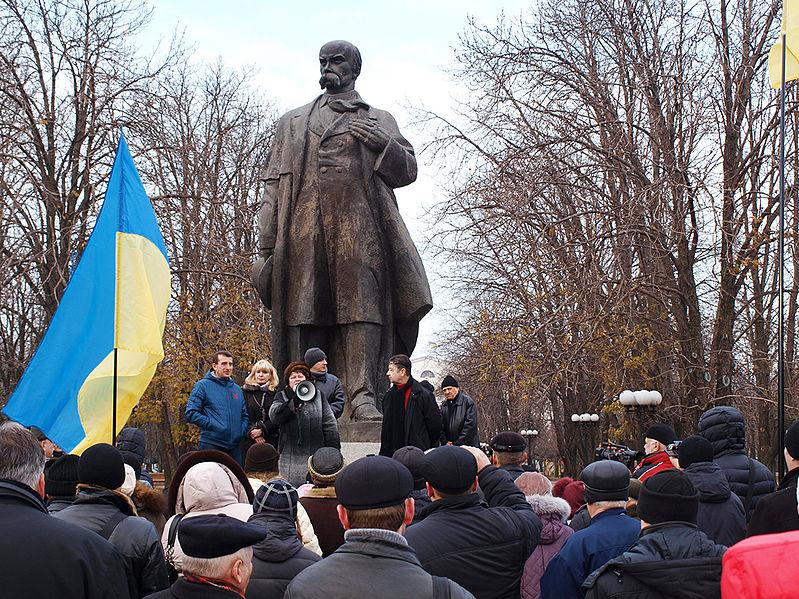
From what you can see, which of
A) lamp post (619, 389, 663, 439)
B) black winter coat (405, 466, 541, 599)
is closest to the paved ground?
black winter coat (405, 466, 541, 599)

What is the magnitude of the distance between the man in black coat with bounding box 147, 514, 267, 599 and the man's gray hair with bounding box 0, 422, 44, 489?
1.79 ft

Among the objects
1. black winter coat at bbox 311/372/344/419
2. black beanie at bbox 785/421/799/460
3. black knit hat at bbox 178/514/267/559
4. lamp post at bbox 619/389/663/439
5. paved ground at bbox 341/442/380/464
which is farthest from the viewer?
lamp post at bbox 619/389/663/439

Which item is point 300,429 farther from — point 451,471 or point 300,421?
point 451,471

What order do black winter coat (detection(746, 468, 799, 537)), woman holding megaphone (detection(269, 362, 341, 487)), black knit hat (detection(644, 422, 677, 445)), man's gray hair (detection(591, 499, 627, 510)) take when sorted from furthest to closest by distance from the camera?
woman holding megaphone (detection(269, 362, 341, 487))
black knit hat (detection(644, 422, 677, 445))
man's gray hair (detection(591, 499, 627, 510))
black winter coat (detection(746, 468, 799, 537))

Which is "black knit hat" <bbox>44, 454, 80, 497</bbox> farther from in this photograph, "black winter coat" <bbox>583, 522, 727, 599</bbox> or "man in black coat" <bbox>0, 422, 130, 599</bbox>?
"black winter coat" <bbox>583, 522, 727, 599</bbox>

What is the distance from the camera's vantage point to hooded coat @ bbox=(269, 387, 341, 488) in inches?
301

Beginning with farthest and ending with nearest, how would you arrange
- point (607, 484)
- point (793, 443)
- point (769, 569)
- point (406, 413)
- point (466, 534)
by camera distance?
point (406, 413)
point (793, 443)
point (607, 484)
point (466, 534)
point (769, 569)

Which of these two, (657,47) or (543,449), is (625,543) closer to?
(657,47)

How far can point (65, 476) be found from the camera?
18.3ft

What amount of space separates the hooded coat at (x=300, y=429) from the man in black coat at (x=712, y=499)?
2.55 m

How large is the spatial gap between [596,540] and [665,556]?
81 cm

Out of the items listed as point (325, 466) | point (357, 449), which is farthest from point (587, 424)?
point (325, 466)

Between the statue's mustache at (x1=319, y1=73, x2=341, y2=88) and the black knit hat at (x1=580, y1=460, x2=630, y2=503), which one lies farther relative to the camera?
the statue's mustache at (x1=319, y1=73, x2=341, y2=88)

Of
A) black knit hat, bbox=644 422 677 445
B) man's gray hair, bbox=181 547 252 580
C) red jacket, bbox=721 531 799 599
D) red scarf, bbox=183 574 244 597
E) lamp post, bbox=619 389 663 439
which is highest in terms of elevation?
lamp post, bbox=619 389 663 439
